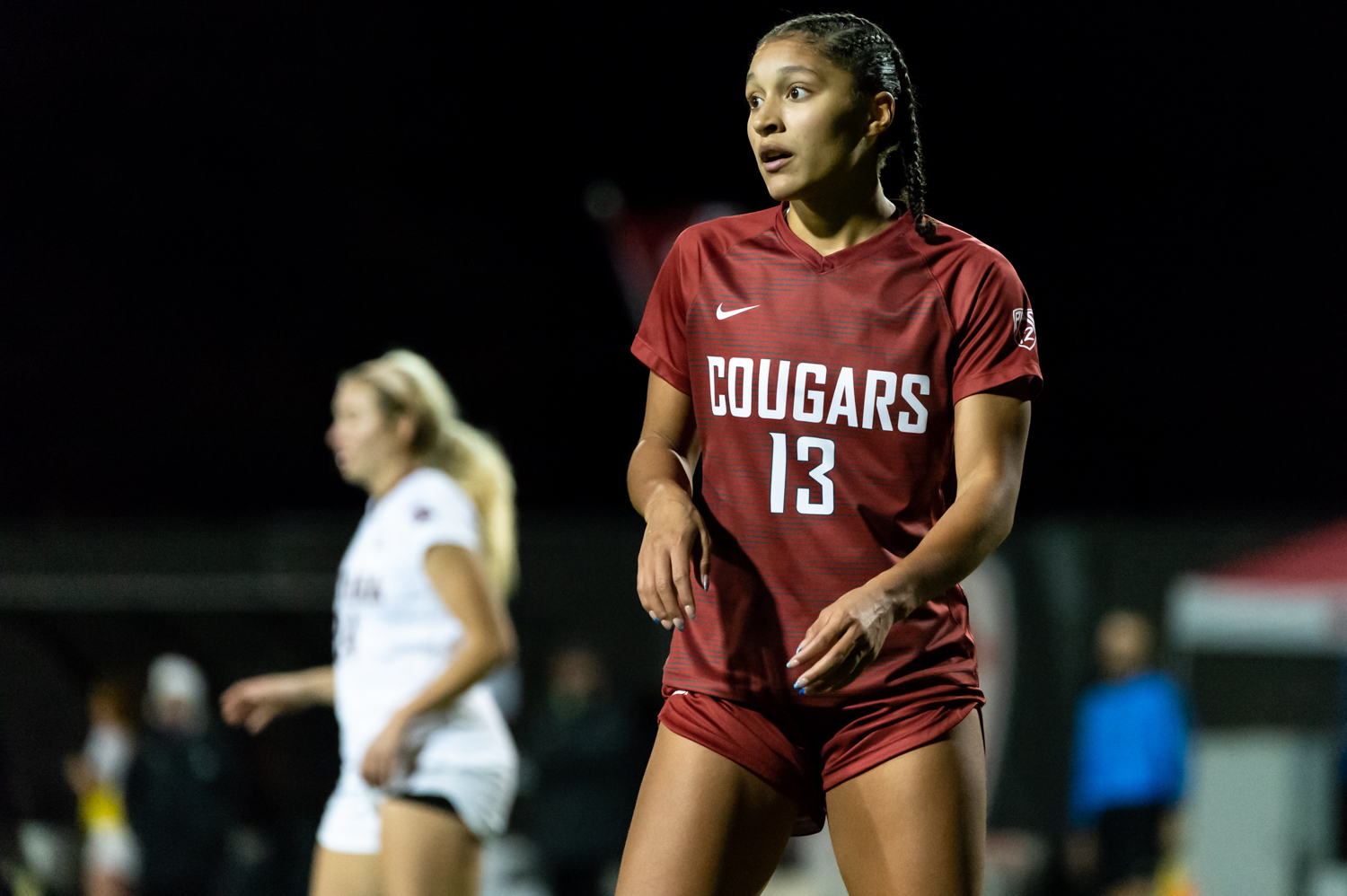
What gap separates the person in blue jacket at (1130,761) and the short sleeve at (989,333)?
578 centimetres

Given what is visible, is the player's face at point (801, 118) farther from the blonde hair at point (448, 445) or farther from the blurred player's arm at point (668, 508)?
the blonde hair at point (448, 445)

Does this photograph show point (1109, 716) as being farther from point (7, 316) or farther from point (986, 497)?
point (7, 316)

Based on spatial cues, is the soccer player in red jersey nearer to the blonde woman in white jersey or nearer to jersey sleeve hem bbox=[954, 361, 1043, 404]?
jersey sleeve hem bbox=[954, 361, 1043, 404]

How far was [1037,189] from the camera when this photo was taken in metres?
11.5

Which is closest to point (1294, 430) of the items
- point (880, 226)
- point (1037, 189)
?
point (1037, 189)

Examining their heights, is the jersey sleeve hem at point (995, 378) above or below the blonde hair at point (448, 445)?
above

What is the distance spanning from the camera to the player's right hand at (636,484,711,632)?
2123 mm

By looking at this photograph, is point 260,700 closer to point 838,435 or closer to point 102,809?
point 838,435

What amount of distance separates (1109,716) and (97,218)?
17455 mm

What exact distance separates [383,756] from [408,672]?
0.29 m

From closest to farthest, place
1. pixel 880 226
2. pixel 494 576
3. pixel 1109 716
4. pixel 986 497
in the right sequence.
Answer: pixel 986 497 → pixel 880 226 → pixel 494 576 → pixel 1109 716

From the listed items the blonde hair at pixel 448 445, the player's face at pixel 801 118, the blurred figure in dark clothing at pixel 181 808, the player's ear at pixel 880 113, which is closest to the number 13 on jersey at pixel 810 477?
the player's face at pixel 801 118

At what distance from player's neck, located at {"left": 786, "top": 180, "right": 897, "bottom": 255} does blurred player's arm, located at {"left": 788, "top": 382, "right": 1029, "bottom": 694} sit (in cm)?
32

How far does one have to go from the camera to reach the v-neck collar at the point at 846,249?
7.81ft
